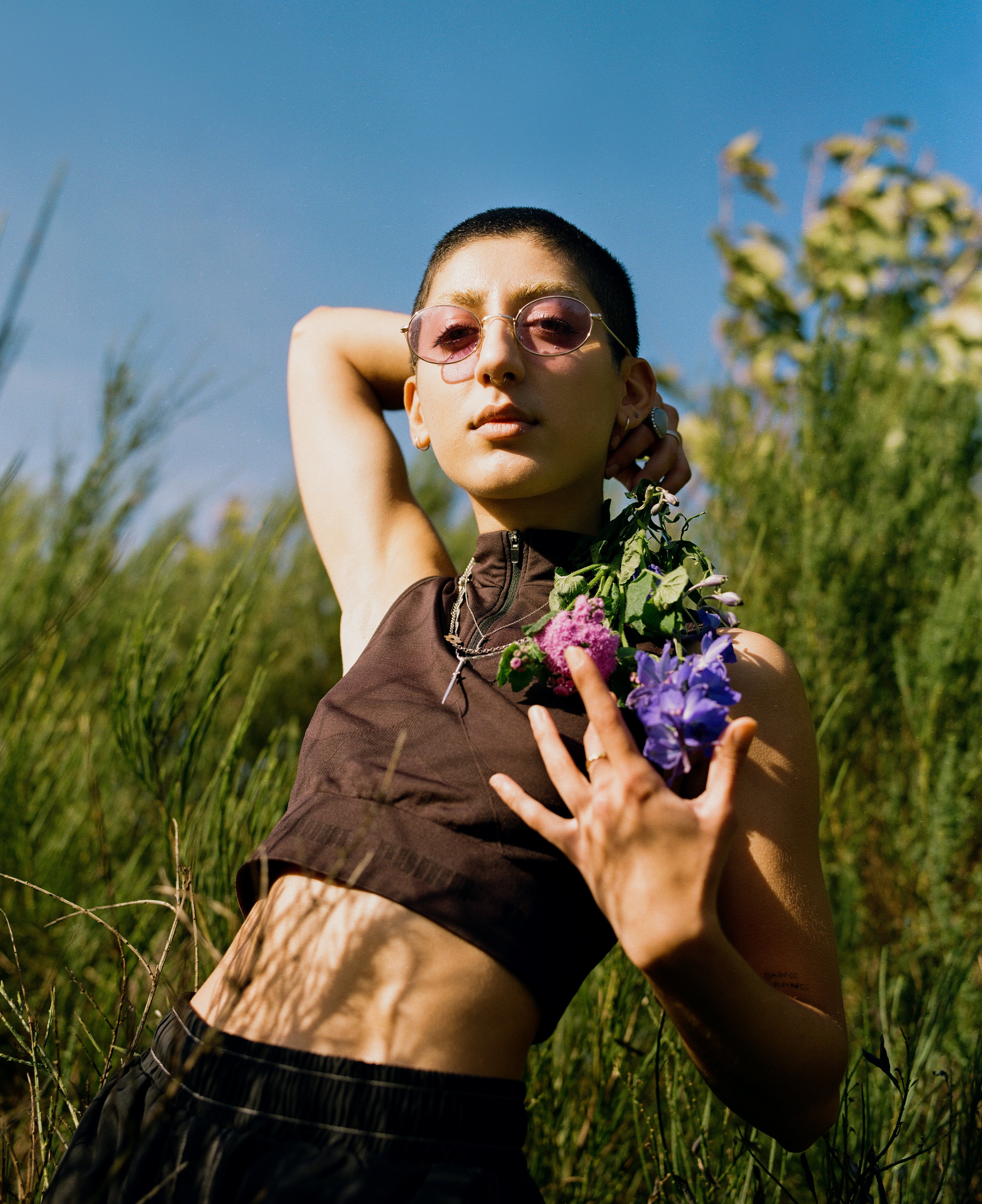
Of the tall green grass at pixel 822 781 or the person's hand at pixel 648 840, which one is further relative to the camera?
the tall green grass at pixel 822 781

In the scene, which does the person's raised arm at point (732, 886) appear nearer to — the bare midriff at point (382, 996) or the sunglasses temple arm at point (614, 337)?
the bare midriff at point (382, 996)

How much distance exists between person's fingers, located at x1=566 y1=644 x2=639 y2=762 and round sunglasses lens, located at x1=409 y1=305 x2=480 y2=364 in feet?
1.92

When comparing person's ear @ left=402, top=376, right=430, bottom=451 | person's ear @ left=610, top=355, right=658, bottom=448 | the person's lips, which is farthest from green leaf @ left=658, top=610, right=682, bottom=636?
person's ear @ left=402, top=376, right=430, bottom=451

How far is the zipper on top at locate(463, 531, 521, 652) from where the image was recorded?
124 centimetres

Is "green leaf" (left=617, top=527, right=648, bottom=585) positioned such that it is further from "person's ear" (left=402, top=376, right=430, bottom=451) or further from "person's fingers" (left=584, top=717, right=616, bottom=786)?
"person's ear" (left=402, top=376, right=430, bottom=451)

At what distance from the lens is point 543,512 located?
132cm

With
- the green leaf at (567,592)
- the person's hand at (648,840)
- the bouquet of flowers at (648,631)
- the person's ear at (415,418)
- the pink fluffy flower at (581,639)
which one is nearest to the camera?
the person's hand at (648,840)

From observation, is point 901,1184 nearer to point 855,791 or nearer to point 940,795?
point 940,795

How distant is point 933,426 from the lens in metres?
3.17

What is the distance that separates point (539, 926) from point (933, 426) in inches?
114

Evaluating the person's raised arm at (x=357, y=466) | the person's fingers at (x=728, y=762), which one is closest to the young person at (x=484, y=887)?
the person's fingers at (x=728, y=762)

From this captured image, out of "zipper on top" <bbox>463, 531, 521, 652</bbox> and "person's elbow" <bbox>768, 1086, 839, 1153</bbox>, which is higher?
"zipper on top" <bbox>463, 531, 521, 652</bbox>

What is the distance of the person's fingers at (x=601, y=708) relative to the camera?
0.85 meters

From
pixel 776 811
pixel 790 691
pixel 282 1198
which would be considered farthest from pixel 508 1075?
pixel 790 691
